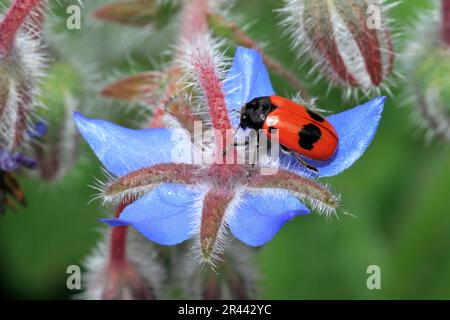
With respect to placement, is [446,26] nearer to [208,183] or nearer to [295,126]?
[295,126]

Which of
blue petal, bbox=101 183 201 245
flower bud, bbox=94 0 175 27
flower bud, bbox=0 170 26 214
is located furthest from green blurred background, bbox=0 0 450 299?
blue petal, bbox=101 183 201 245

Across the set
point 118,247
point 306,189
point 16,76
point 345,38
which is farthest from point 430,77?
point 16,76

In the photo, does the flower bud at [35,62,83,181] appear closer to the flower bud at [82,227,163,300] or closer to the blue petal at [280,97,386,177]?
the flower bud at [82,227,163,300]

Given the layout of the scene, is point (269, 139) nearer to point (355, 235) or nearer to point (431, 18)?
point (431, 18)

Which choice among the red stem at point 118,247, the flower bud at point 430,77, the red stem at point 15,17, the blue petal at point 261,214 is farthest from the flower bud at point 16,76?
the flower bud at point 430,77

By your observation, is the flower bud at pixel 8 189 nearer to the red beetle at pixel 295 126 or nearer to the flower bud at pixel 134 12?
the flower bud at pixel 134 12
